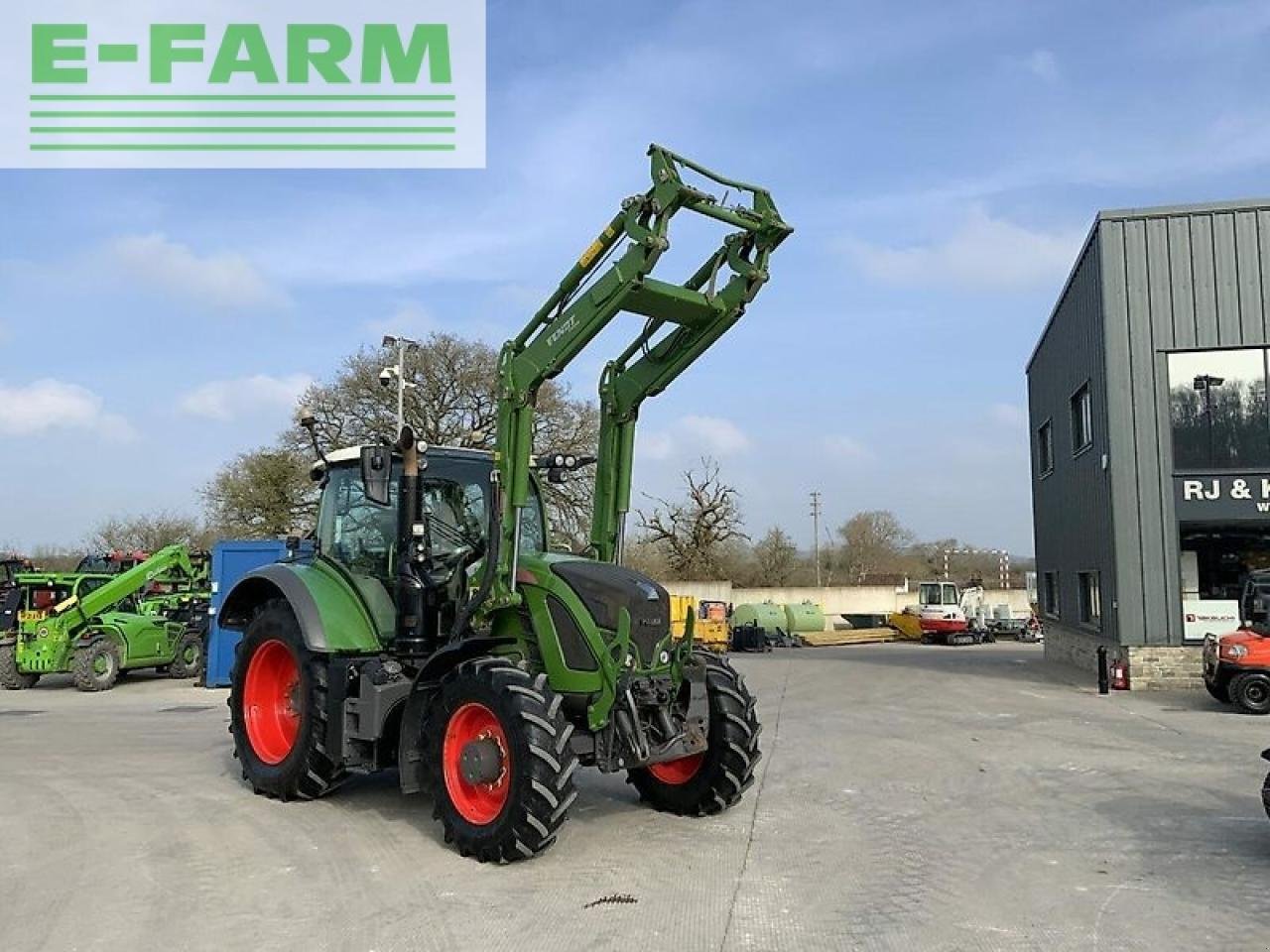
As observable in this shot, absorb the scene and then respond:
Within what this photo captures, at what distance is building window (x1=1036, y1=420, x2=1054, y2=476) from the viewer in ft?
82.7

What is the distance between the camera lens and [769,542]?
6119cm

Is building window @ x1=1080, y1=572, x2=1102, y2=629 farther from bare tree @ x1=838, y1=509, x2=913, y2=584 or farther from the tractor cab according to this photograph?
bare tree @ x1=838, y1=509, x2=913, y2=584

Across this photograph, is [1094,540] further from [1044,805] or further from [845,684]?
[1044,805]

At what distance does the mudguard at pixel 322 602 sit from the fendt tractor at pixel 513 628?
0.02 m

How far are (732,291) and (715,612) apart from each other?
87.9ft

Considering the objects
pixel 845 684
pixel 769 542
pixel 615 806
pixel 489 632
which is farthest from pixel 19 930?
pixel 769 542

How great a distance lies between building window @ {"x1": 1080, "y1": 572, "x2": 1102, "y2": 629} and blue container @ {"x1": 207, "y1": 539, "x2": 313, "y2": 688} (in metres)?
14.4

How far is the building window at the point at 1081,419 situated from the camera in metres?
19.9

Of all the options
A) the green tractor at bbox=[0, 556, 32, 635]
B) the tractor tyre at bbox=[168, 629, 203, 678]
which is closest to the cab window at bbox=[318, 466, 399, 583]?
the tractor tyre at bbox=[168, 629, 203, 678]

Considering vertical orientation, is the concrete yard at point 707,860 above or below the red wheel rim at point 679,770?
below

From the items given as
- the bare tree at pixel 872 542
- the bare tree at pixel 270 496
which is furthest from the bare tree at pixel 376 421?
the bare tree at pixel 872 542

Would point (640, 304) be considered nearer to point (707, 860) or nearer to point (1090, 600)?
point (707, 860)

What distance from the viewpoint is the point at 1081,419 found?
21.1m

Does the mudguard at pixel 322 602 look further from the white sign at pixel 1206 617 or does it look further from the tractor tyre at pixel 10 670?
the white sign at pixel 1206 617
